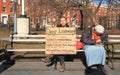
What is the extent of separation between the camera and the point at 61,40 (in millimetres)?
11750

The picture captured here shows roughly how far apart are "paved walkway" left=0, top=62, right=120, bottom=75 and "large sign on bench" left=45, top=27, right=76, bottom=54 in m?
0.61

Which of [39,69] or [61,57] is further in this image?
[39,69]

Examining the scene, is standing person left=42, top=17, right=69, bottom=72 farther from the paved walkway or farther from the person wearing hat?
the person wearing hat

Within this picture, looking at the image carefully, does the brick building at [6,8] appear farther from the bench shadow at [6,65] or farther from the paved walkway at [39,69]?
the paved walkway at [39,69]

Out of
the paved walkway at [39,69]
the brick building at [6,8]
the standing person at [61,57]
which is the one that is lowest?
the paved walkway at [39,69]

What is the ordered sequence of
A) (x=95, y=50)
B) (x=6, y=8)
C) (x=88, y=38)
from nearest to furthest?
(x=95, y=50)
(x=88, y=38)
(x=6, y=8)

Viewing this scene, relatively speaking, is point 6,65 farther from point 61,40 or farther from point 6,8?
point 6,8

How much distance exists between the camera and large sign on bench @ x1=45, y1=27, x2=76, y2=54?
11.7m

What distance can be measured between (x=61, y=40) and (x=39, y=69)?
3.90 ft

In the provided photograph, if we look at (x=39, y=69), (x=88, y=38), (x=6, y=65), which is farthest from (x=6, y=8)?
(x=88, y=38)

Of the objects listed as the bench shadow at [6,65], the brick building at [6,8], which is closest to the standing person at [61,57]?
the bench shadow at [6,65]

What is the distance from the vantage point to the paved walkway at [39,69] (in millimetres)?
11094

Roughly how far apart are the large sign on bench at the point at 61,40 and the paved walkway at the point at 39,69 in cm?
61

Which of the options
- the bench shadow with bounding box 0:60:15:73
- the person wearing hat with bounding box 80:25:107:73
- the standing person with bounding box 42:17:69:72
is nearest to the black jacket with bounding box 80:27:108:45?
the person wearing hat with bounding box 80:25:107:73
